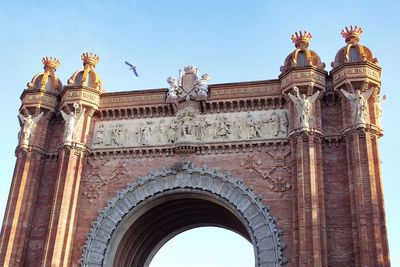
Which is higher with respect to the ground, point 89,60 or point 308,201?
point 89,60

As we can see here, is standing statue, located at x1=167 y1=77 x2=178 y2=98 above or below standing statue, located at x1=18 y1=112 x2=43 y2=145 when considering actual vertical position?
above

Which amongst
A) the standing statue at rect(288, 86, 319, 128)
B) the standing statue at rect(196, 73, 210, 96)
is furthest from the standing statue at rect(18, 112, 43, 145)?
the standing statue at rect(288, 86, 319, 128)

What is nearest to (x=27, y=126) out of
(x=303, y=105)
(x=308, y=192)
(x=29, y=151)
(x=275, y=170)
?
(x=29, y=151)

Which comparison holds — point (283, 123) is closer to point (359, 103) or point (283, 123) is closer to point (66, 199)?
point (359, 103)

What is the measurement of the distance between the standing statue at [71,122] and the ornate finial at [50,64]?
2.83 meters

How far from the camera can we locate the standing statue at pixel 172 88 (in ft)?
63.1

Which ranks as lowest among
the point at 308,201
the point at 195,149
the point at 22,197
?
the point at 308,201

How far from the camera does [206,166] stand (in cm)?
1806

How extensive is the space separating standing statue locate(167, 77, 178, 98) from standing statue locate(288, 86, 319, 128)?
4082 millimetres

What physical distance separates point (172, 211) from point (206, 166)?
2600mm

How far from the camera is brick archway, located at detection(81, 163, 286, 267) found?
16.7 metres

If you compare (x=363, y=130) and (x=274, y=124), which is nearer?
(x=363, y=130)

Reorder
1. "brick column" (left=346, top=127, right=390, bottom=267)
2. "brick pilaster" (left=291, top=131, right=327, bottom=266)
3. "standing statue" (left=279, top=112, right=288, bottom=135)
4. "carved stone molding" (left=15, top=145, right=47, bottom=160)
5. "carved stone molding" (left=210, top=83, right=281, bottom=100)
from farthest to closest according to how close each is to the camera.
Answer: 1. "carved stone molding" (left=15, top=145, right=47, bottom=160)
2. "carved stone molding" (left=210, top=83, right=281, bottom=100)
3. "standing statue" (left=279, top=112, right=288, bottom=135)
4. "brick pilaster" (left=291, top=131, right=327, bottom=266)
5. "brick column" (left=346, top=127, right=390, bottom=267)

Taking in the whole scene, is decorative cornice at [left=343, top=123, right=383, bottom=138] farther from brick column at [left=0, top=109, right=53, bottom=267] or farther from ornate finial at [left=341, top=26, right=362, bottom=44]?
brick column at [left=0, top=109, right=53, bottom=267]
